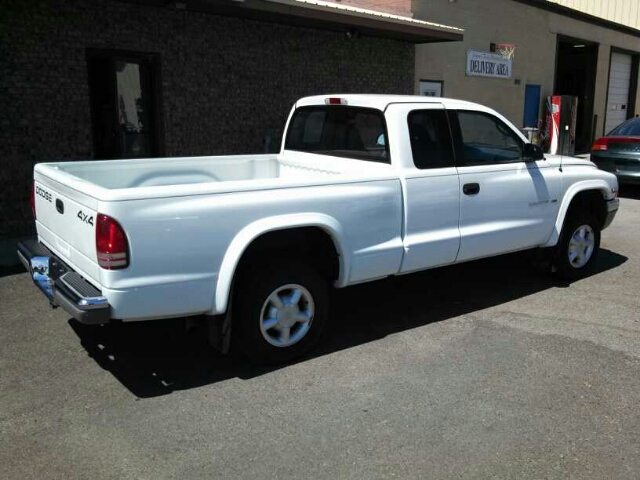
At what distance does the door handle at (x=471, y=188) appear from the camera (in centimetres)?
507

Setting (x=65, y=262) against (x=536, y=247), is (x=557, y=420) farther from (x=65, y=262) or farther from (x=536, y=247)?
(x=65, y=262)

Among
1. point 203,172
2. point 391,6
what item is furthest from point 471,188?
point 391,6

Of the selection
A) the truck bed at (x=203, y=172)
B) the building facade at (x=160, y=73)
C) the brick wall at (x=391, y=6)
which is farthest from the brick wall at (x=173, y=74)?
the truck bed at (x=203, y=172)

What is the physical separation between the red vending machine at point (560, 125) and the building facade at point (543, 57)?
1.69ft

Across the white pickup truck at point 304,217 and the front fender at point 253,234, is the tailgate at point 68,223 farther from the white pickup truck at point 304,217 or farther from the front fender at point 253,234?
the front fender at point 253,234

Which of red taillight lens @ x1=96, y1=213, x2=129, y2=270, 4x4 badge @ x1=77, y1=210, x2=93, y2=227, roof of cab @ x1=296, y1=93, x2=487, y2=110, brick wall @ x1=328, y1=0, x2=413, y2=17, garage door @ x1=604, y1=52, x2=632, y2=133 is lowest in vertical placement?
red taillight lens @ x1=96, y1=213, x2=129, y2=270

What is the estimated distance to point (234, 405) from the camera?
3766 millimetres

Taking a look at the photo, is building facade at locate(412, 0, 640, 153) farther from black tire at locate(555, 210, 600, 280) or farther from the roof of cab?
the roof of cab

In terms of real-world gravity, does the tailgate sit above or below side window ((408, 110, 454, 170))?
below

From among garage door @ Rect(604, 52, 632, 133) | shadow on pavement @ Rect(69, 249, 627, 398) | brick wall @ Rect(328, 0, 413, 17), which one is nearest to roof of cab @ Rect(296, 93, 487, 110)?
shadow on pavement @ Rect(69, 249, 627, 398)

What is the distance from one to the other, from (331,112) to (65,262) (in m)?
2.62

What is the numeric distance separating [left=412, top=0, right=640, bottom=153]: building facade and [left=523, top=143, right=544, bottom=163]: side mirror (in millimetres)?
9139

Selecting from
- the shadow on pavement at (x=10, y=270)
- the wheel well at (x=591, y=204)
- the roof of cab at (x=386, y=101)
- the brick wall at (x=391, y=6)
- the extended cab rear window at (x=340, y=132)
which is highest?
the brick wall at (x=391, y=6)

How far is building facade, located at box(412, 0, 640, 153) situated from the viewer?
588 inches
